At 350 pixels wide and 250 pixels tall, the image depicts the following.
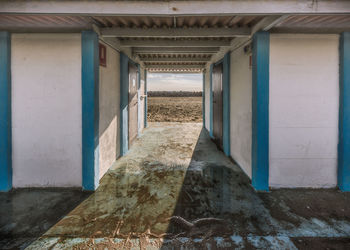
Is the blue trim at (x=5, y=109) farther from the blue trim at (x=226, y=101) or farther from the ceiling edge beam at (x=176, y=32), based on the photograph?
the blue trim at (x=226, y=101)

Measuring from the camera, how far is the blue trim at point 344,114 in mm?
3316

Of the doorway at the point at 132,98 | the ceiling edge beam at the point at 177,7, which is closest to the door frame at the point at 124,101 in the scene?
the doorway at the point at 132,98

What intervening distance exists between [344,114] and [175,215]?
137 inches

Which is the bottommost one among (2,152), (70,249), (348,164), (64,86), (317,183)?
(70,249)

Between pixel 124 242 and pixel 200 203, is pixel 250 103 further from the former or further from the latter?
pixel 124 242

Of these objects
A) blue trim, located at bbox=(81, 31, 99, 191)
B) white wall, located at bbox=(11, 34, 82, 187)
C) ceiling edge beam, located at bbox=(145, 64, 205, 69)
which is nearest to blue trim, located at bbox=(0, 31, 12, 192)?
white wall, located at bbox=(11, 34, 82, 187)

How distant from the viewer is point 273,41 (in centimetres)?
334

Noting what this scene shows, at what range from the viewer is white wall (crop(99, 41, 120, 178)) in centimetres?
384

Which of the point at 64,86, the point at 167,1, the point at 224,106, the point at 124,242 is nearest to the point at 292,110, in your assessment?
the point at 224,106

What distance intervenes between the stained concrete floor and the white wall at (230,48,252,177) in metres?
0.52

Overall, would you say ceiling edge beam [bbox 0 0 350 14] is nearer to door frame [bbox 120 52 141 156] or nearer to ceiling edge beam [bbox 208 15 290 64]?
ceiling edge beam [bbox 208 15 290 64]

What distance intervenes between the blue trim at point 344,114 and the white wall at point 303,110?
70 millimetres

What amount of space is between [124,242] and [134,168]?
2.30 meters

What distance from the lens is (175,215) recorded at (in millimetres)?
2680
